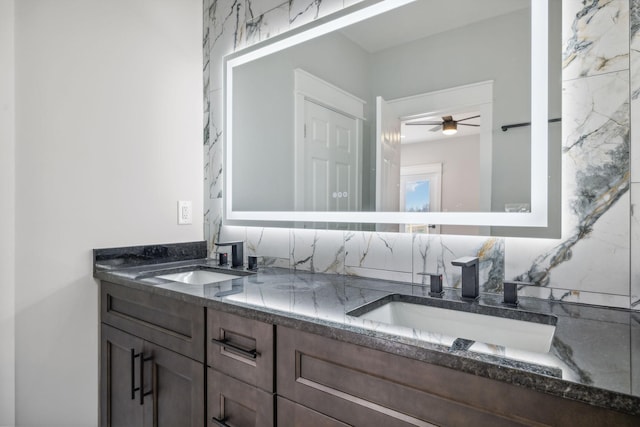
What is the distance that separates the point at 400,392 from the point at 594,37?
110cm

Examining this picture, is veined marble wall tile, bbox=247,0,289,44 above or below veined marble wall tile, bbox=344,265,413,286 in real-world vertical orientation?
above

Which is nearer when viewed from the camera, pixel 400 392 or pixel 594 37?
pixel 400 392

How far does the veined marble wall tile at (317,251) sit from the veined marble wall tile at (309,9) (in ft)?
3.20

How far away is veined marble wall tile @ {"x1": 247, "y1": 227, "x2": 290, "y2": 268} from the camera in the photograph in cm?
176

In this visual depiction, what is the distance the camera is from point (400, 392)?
768mm

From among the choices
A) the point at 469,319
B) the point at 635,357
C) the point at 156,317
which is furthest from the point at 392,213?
the point at 156,317

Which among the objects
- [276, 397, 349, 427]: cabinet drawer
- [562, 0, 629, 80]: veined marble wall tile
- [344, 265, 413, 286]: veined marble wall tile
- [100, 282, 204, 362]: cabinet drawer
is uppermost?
[562, 0, 629, 80]: veined marble wall tile

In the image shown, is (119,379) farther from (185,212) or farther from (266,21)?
(266,21)

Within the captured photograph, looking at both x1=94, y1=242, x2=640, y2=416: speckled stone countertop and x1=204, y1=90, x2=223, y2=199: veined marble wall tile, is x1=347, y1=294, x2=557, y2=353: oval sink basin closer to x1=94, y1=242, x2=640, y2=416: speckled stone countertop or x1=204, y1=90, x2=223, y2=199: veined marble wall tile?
x1=94, y1=242, x2=640, y2=416: speckled stone countertop

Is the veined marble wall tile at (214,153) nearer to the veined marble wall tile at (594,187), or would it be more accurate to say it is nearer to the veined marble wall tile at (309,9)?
the veined marble wall tile at (309,9)

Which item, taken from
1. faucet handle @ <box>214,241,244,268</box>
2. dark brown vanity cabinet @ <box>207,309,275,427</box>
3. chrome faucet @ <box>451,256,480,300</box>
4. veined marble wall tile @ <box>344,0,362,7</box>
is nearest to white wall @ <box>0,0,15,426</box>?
faucet handle @ <box>214,241,244,268</box>

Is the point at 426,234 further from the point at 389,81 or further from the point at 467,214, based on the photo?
the point at 389,81

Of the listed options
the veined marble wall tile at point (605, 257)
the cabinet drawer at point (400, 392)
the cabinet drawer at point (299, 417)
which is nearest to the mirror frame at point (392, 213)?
the veined marble wall tile at point (605, 257)

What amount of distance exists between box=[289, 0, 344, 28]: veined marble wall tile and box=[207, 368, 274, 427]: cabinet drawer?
1511 millimetres
